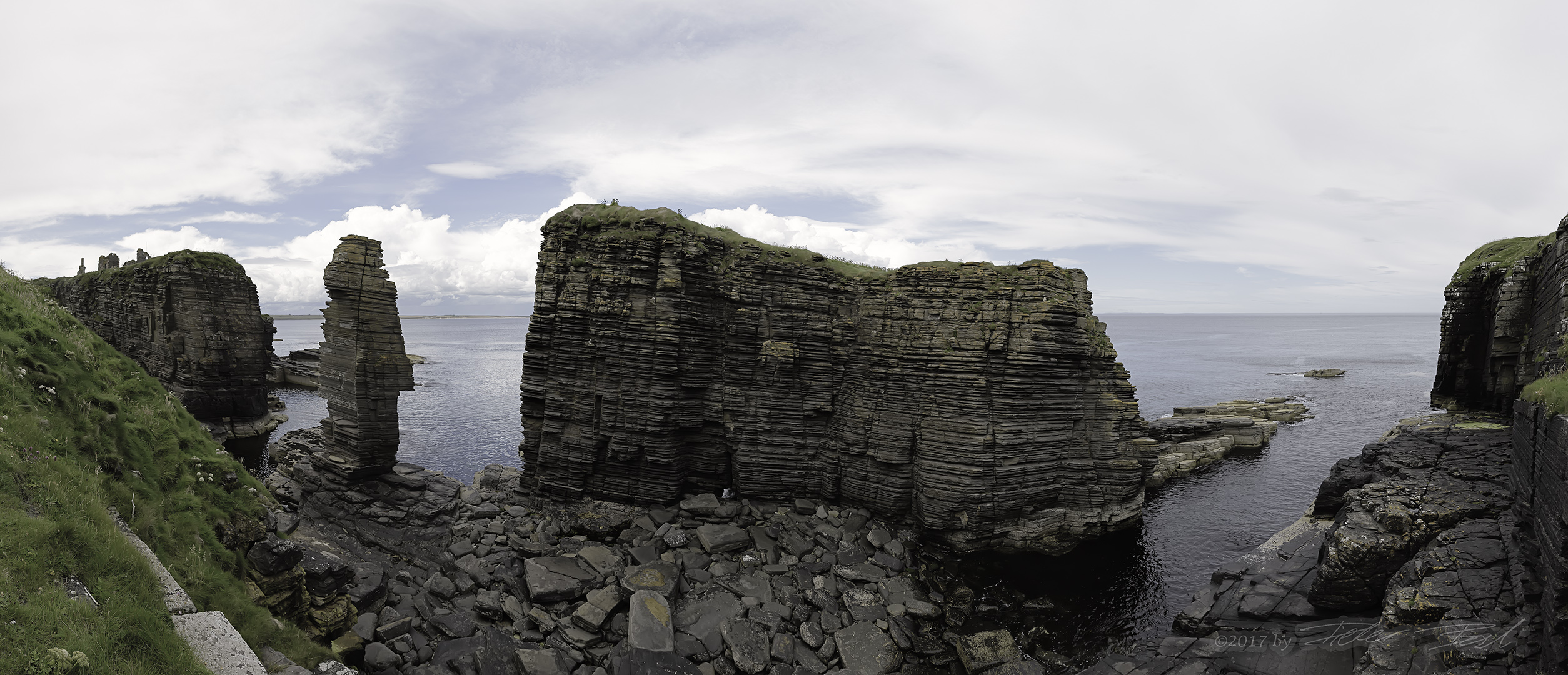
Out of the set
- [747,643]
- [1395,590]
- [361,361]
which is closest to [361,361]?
[361,361]

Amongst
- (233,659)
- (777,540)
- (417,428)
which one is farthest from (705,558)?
(417,428)

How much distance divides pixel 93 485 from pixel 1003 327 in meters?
28.5

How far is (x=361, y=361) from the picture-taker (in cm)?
3167

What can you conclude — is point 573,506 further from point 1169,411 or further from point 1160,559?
point 1169,411

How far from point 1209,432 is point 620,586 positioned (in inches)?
2129

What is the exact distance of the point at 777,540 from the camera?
29438 mm

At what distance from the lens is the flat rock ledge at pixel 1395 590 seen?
1650cm

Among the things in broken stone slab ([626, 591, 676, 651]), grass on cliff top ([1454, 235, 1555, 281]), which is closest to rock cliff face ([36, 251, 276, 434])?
broken stone slab ([626, 591, 676, 651])

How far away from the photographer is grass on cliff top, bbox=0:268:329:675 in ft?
28.7

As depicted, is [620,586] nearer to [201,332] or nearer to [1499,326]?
[1499,326]

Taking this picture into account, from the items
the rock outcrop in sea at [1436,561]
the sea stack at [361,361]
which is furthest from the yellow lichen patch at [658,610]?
the sea stack at [361,361]

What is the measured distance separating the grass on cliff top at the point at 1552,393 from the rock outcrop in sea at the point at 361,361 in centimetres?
4048

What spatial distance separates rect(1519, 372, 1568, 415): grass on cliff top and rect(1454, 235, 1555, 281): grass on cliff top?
18756mm

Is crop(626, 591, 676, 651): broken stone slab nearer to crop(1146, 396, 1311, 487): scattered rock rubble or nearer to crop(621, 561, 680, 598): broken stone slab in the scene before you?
crop(621, 561, 680, 598): broken stone slab
